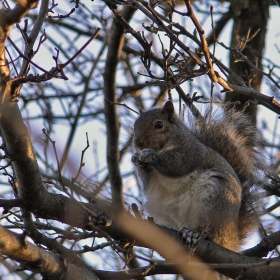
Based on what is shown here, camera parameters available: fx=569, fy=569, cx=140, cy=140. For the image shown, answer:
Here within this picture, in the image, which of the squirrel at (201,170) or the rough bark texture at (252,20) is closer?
the squirrel at (201,170)

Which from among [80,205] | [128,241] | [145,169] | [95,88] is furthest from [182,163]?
[95,88]

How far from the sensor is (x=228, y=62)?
16.9 feet

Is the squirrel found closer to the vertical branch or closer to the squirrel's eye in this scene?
the squirrel's eye

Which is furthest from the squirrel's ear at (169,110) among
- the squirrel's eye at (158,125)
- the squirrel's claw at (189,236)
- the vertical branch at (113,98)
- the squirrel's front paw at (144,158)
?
the squirrel's claw at (189,236)

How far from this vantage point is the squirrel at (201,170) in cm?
377

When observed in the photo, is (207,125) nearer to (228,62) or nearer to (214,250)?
(228,62)

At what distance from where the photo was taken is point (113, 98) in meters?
4.38

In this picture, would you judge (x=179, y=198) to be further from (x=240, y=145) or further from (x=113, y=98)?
(x=113, y=98)

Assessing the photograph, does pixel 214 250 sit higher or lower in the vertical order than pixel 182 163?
lower

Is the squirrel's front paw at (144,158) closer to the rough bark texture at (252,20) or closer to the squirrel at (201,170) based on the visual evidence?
the squirrel at (201,170)

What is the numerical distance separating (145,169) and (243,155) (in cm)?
79

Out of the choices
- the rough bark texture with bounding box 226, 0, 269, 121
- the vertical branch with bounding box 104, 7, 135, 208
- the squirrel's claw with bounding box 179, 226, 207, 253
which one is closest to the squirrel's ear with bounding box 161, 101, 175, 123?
the vertical branch with bounding box 104, 7, 135, 208

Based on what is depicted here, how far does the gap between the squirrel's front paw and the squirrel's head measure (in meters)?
0.11

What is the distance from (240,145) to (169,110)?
604 mm
